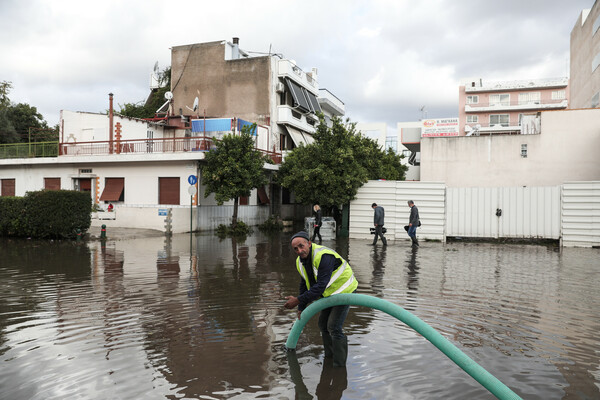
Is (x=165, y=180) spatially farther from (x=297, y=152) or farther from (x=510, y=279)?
(x=510, y=279)

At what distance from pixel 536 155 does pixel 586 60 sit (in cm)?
1638

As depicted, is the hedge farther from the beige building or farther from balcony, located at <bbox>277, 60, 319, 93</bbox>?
the beige building

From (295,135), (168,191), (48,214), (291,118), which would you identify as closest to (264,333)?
(48,214)

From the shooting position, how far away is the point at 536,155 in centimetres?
2314

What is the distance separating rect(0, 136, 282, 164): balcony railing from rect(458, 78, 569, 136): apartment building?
49.2 meters

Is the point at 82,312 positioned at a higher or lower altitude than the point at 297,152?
lower

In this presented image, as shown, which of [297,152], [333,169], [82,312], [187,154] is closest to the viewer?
[82,312]

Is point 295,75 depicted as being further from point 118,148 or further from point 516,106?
point 516,106

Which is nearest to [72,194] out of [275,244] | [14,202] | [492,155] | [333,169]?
[14,202]

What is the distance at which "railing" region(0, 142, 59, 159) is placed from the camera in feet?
94.3

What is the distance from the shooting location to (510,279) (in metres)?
10.4

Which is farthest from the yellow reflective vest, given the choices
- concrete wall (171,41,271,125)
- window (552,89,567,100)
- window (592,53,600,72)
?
window (552,89,567,100)

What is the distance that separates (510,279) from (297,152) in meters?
→ 16.7

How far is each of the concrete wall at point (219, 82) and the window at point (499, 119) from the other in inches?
1900
